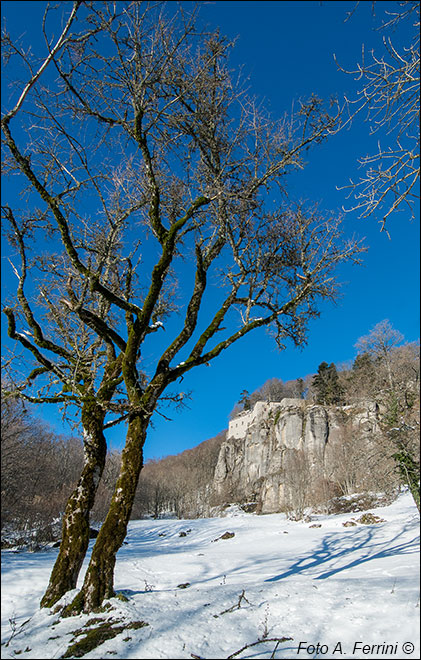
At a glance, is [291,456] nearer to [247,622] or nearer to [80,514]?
[80,514]

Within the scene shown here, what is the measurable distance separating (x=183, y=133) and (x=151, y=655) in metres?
7.08

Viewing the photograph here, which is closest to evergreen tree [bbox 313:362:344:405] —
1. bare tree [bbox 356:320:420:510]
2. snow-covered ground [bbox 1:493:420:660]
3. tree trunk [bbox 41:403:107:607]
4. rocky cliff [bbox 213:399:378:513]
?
rocky cliff [bbox 213:399:378:513]

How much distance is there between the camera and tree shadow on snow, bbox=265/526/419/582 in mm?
8578

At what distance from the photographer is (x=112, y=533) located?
4484 millimetres

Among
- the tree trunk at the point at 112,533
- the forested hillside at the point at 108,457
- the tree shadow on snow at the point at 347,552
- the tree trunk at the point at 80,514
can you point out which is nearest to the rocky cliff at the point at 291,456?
the forested hillside at the point at 108,457

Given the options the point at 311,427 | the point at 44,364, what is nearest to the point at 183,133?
the point at 44,364

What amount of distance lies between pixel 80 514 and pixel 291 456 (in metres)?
46.5

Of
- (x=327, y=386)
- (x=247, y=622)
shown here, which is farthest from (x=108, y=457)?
(x=327, y=386)

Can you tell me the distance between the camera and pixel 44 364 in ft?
18.4

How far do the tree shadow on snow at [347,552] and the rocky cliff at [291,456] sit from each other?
50.6 feet

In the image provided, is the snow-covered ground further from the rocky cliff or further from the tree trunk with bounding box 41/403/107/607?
the rocky cliff

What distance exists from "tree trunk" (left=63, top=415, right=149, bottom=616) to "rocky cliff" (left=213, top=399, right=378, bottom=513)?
28.3m

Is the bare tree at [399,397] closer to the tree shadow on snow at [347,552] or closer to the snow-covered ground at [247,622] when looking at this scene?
the tree shadow on snow at [347,552]

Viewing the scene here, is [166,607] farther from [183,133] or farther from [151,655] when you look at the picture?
[183,133]
